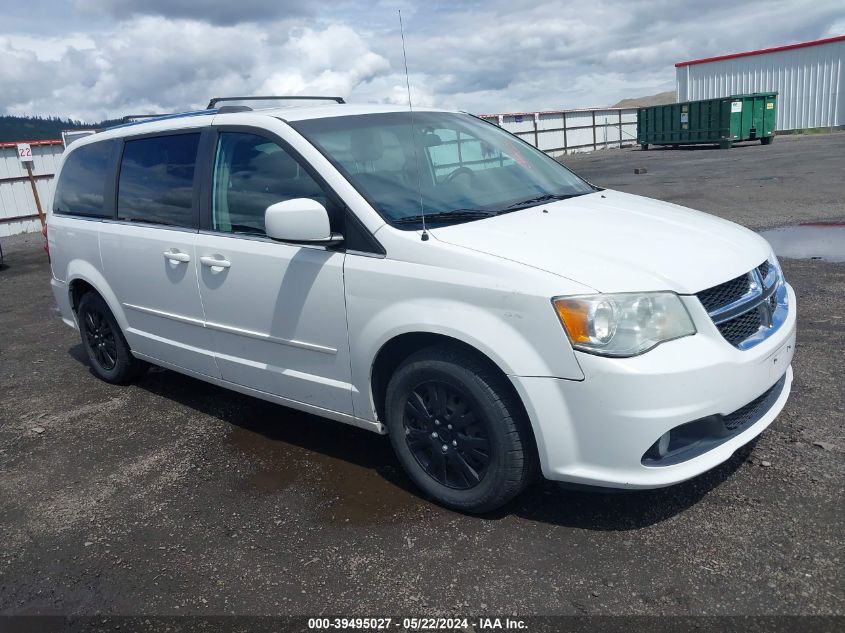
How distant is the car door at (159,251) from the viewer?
13.9 feet

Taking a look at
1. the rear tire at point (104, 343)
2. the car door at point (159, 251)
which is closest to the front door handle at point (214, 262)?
the car door at point (159, 251)

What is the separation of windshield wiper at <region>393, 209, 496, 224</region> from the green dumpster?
29.3 metres

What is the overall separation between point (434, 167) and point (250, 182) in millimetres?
996

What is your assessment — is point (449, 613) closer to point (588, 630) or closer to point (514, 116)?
point (588, 630)

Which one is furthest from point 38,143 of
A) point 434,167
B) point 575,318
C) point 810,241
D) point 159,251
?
point 575,318

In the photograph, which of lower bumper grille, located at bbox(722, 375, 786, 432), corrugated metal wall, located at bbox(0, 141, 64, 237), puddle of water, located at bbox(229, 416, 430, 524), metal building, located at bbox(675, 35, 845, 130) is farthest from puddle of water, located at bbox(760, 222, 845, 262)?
metal building, located at bbox(675, 35, 845, 130)

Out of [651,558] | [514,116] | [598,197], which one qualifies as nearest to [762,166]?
[514,116]

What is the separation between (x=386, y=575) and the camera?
2.92 m

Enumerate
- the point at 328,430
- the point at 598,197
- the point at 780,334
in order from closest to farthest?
the point at 780,334
the point at 598,197
the point at 328,430

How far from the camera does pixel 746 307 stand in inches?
119

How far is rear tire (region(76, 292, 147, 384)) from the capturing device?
5.21 metres

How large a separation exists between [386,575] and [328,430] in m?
1.58

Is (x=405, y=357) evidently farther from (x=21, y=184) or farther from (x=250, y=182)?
(x=21, y=184)

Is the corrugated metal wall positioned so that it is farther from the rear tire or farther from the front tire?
the front tire
